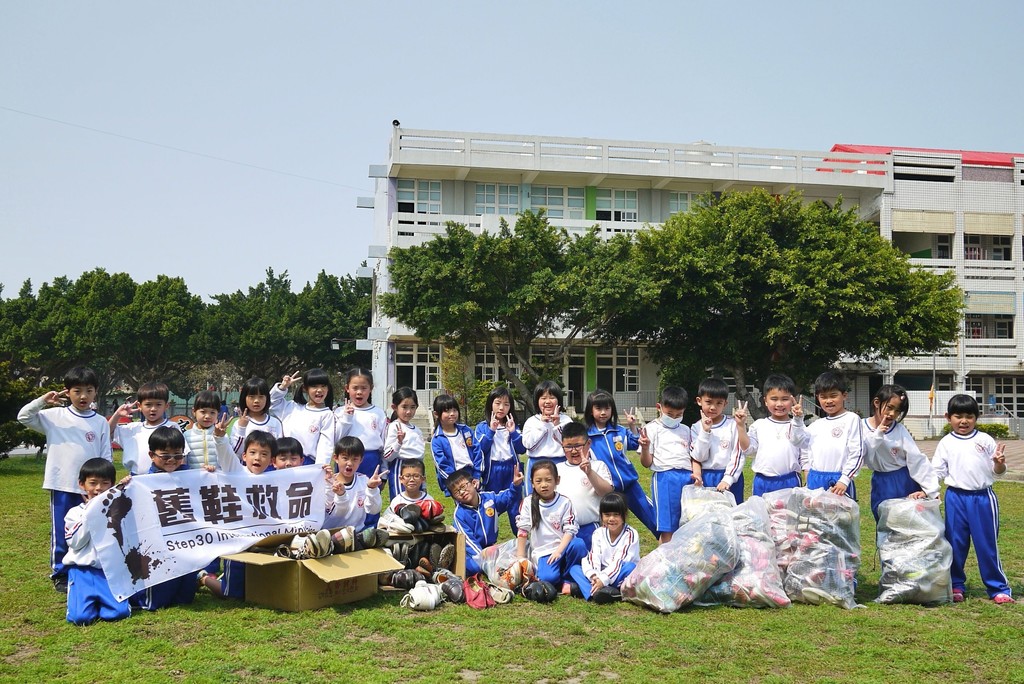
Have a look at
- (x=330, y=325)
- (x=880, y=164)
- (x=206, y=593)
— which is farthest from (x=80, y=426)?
(x=330, y=325)

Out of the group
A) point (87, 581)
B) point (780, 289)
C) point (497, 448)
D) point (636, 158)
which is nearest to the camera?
point (87, 581)

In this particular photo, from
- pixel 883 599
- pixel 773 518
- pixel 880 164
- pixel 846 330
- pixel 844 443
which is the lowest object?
pixel 883 599

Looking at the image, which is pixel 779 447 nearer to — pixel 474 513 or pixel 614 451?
pixel 614 451

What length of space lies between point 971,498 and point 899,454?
55cm

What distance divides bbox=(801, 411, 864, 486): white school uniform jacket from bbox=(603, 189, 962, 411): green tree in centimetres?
1855

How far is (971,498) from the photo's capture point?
6.07m

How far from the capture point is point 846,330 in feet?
85.5

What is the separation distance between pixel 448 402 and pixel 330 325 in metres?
39.3

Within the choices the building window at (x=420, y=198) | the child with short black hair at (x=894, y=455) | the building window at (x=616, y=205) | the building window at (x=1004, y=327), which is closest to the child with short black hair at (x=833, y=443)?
the child with short black hair at (x=894, y=455)

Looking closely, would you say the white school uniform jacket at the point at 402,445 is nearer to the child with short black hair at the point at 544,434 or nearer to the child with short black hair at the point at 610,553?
the child with short black hair at the point at 544,434

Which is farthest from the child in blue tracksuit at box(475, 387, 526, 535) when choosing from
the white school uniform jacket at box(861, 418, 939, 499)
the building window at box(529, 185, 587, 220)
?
the building window at box(529, 185, 587, 220)

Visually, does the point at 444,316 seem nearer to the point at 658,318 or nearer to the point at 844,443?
the point at 658,318

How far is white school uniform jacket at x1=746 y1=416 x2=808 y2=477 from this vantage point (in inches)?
252

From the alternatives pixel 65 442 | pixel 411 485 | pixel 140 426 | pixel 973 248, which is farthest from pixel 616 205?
pixel 65 442
